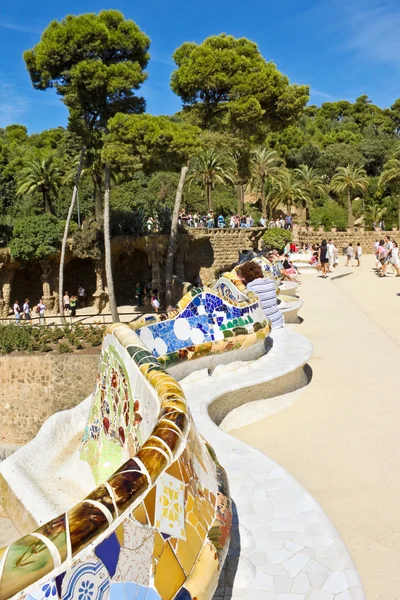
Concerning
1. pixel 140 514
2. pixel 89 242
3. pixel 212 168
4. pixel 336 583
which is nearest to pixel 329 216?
pixel 212 168

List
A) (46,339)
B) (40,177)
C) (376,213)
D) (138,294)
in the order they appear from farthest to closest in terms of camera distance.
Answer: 1. (376,213)
2. (40,177)
3. (138,294)
4. (46,339)

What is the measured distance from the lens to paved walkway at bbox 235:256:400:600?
3354mm

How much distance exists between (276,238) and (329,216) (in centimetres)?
1150

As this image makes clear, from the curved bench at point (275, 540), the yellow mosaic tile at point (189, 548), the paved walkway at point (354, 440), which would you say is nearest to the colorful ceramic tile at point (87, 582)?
the yellow mosaic tile at point (189, 548)

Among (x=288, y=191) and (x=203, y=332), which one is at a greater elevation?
(x=288, y=191)

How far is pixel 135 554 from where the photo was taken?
180 cm

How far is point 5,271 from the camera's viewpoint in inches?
865

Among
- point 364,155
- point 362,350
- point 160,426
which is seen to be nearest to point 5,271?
point 362,350

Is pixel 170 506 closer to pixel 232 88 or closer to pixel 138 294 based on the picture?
pixel 232 88

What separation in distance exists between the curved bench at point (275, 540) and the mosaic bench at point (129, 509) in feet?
1.46

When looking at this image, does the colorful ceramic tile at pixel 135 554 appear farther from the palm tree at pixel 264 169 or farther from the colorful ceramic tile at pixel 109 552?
the palm tree at pixel 264 169

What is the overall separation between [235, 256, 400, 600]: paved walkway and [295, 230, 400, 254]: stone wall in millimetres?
22613

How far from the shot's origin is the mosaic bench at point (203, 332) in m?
5.56

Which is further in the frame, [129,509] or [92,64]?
[92,64]
